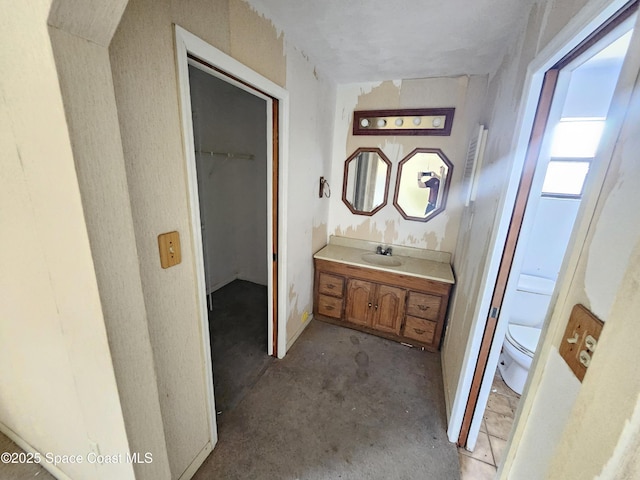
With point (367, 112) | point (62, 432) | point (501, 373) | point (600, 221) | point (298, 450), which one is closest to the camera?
point (600, 221)

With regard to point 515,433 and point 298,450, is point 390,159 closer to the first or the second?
point 515,433

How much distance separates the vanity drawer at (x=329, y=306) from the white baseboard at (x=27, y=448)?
6.23 ft

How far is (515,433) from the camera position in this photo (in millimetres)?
783

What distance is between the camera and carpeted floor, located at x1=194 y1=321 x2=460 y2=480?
135 centimetres

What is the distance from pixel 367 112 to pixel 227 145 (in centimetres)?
166

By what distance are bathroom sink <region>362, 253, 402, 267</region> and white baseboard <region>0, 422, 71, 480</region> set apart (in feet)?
7.63

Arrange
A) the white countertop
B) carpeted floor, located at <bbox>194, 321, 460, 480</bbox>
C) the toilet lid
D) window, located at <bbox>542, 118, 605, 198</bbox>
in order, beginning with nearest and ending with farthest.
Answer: carpeted floor, located at <bbox>194, 321, 460, 480</bbox> < the toilet lid < window, located at <bbox>542, 118, 605, 198</bbox> < the white countertop

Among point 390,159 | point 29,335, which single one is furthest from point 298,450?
point 390,159

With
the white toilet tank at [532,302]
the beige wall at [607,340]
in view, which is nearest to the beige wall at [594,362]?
the beige wall at [607,340]

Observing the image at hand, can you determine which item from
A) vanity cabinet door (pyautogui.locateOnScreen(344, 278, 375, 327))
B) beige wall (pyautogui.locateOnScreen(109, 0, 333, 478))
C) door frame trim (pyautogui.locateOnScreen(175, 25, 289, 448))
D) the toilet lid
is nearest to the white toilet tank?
the toilet lid

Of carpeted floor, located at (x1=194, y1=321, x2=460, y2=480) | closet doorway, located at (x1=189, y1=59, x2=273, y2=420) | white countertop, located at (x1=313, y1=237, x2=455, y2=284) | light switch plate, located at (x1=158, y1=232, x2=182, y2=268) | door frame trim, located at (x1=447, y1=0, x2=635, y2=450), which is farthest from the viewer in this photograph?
closet doorway, located at (x1=189, y1=59, x2=273, y2=420)

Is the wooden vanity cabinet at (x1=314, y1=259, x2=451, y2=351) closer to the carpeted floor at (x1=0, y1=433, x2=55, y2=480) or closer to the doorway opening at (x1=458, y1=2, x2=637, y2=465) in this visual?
the doorway opening at (x1=458, y1=2, x2=637, y2=465)

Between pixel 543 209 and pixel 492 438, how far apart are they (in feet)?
5.55

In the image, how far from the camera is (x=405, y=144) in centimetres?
239
